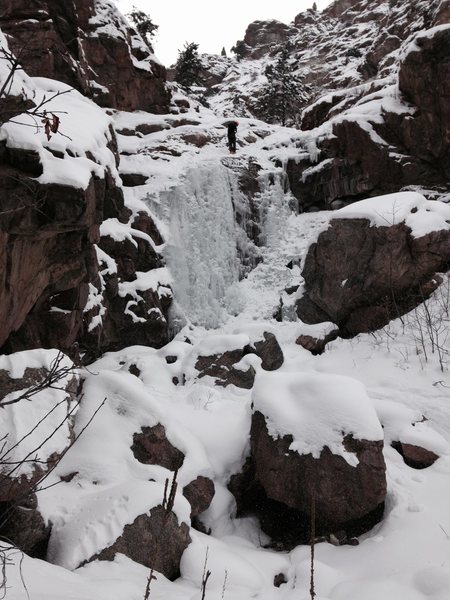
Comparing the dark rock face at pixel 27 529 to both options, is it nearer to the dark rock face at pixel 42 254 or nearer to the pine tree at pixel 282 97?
the dark rock face at pixel 42 254

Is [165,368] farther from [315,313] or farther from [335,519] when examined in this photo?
[335,519]

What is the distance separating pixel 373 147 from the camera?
15.5 m


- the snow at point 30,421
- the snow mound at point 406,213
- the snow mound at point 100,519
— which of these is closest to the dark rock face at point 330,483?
the snow mound at point 100,519

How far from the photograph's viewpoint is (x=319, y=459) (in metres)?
4.86

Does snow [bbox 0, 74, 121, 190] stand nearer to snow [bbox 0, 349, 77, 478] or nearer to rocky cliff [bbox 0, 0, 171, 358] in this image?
rocky cliff [bbox 0, 0, 171, 358]

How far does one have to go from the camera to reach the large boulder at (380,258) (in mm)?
9398

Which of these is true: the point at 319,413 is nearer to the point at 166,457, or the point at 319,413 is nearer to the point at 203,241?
the point at 166,457

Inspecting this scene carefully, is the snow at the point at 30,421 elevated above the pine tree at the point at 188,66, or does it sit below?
below

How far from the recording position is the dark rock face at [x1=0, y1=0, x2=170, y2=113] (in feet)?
46.6

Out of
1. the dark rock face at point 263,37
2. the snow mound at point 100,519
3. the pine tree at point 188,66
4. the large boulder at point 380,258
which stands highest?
the dark rock face at point 263,37

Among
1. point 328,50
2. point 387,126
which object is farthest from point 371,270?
point 328,50

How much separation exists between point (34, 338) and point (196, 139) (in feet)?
45.2

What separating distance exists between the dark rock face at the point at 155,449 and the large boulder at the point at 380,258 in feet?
20.2

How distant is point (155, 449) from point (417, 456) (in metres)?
3.58
